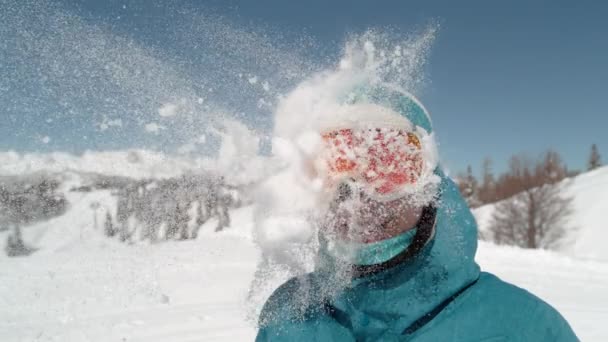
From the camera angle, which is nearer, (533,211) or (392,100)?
(392,100)

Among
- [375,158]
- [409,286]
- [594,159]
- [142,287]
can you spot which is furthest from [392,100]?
[594,159]

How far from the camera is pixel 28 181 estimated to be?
4.81 m

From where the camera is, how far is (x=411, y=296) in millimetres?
1125

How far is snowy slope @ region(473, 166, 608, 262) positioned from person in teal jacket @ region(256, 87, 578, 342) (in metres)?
23.5

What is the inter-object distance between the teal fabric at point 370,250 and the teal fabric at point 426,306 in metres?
0.06

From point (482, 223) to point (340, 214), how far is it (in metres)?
35.1

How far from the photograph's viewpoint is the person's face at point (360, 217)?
108 cm

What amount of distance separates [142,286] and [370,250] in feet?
17.5

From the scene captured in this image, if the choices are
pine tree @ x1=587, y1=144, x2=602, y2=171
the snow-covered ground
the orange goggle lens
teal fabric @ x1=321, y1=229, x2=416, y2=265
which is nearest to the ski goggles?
the orange goggle lens

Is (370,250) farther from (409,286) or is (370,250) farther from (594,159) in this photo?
(594,159)

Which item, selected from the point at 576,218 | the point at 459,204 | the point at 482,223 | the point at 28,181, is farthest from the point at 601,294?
the point at 482,223

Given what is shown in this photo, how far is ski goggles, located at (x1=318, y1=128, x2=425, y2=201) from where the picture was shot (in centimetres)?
110

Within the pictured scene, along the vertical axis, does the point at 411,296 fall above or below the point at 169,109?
below

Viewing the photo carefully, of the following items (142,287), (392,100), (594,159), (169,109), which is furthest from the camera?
(594,159)
